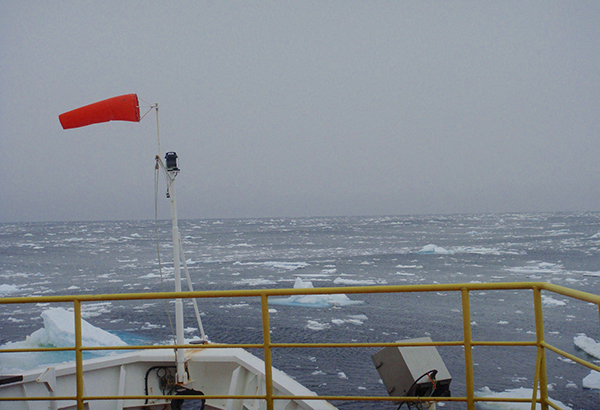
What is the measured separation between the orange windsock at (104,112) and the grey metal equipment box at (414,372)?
279cm

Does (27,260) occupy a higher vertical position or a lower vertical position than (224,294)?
lower

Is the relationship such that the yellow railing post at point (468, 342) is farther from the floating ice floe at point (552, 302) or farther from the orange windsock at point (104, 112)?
the floating ice floe at point (552, 302)

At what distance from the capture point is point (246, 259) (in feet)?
105

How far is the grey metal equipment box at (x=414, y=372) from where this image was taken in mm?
2496

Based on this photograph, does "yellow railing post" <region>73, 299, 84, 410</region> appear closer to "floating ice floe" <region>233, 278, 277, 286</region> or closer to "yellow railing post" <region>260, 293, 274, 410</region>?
"yellow railing post" <region>260, 293, 274, 410</region>

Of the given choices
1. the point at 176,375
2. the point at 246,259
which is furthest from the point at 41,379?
the point at 246,259


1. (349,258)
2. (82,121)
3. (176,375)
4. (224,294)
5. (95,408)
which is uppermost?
(82,121)

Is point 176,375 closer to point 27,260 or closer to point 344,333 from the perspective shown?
point 344,333

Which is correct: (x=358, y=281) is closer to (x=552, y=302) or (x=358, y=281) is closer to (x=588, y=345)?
(x=552, y=302)

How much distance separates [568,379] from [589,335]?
3332mm

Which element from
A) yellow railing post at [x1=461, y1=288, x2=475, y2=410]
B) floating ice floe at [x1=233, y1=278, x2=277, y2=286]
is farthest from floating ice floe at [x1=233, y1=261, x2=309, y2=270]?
yellow railing post at [x1=461, y1=288, x2=475, y2=410]

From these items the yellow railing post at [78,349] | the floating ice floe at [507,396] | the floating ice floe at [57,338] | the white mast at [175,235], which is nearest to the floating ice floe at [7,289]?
the floating ice floe at [57,338]

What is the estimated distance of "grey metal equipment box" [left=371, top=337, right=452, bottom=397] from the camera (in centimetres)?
250

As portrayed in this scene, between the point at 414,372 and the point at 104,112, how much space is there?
310 cm
